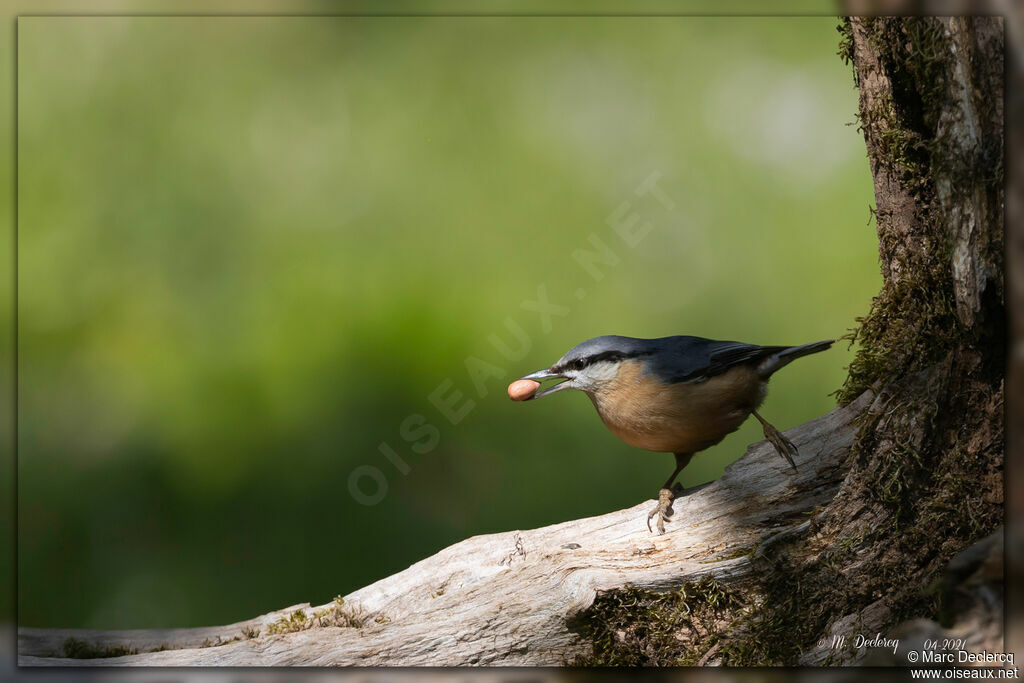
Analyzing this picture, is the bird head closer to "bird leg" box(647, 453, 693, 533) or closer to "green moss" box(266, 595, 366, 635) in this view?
"bird leg" box(647, 453, 693, 533)

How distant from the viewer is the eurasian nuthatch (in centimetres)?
217

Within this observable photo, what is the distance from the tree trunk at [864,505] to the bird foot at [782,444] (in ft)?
0.09

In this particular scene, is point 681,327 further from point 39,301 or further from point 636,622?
point 39,301

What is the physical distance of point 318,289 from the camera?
10.2ft

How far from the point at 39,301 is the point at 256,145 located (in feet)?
3.03

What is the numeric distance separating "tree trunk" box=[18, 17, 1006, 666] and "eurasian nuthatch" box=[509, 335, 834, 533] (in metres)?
0.13

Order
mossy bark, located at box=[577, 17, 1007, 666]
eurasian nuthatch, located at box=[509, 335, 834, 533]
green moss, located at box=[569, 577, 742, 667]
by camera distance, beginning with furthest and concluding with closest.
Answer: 1. eurasian nuthatch, located at box=[509, 335, 834, 533]
2. green moss, located at box=[569, 577, 742, 667]
3. mossy bark, located at box=[577, 17, 1007, 666]

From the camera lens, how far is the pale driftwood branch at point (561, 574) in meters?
1.97

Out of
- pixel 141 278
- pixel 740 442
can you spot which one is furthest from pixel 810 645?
pixel 141 278

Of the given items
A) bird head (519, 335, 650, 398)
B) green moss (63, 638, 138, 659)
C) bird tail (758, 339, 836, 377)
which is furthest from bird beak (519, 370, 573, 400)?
green moss (63, 638, 138, 659)

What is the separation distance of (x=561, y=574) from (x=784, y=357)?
848 millimetres

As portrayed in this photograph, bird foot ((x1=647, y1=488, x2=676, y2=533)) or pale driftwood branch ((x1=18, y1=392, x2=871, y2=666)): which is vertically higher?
bird foot ((x1=647, y1=488, x2=676, y2=533))

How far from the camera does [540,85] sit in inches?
105

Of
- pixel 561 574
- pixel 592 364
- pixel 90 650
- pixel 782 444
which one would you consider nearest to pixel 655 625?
pixel 561 574
